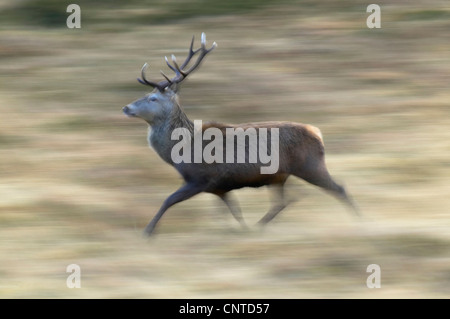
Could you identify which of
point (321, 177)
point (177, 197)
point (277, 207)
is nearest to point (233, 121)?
point (277, 207)

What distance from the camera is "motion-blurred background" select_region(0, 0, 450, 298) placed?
7414mm

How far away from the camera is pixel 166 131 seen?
8.27 m

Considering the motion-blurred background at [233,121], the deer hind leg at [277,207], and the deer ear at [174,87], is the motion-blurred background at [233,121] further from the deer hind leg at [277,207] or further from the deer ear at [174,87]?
the deer ear at [174,87]

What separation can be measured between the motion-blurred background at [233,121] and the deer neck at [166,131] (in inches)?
30.5

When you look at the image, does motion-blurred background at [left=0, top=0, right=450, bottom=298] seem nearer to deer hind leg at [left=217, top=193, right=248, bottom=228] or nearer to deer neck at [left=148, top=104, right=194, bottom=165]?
deer hind leg at [left=217, top=193, right=248, bottom=228]

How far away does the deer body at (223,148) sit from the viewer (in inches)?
320

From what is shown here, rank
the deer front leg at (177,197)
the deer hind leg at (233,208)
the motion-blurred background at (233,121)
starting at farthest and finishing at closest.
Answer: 1. the deer hind leg at (233,208)
2. the deer front leg at (177,197)
3. the motion-blurred background at (233,121)

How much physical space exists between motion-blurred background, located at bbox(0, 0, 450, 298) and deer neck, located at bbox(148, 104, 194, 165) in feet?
2.54

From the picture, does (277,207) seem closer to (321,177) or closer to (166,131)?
(321,177)

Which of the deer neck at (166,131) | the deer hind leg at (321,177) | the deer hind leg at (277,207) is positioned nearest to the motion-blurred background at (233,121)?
the deer hind leg at (277,207)

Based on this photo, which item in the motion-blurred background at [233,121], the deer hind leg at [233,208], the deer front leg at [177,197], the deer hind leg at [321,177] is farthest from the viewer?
the deer hind leg at [233,208]

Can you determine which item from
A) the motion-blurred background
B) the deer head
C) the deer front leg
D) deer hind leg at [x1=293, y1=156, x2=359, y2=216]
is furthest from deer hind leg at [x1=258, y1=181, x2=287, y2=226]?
the deer head

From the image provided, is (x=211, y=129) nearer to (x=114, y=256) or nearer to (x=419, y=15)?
(x=114, y=256)

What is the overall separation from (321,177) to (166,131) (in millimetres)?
1455
